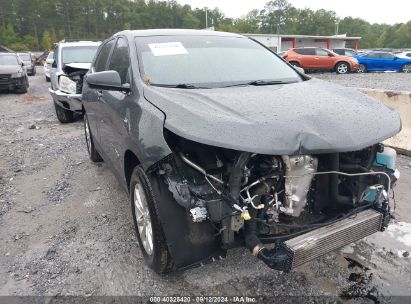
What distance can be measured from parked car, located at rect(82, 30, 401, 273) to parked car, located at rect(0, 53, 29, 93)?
482 inches

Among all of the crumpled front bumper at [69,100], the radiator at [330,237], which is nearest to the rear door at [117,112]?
the radiator at [330,237]

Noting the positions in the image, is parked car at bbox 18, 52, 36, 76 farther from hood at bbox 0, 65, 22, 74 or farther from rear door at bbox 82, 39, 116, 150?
rear door at bbox 82, 39, 116, 150

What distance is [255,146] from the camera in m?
1.96

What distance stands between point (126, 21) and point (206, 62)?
82197mm

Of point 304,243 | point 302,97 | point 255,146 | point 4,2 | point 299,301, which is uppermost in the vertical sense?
point 4,2

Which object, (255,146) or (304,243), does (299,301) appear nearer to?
(304,243)

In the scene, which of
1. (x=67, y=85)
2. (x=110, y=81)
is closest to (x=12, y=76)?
(x=67, y=85)

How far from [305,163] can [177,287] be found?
1.27 m

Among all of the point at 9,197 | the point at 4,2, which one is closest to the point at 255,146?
the point at 9,197

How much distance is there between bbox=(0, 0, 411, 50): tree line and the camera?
7206 cm

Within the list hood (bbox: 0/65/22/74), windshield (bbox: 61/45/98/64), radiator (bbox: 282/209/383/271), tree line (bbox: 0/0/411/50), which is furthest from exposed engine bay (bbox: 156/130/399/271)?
tree line (bbox: 0/0/411/50)

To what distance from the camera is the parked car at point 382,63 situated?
2111 centimetres

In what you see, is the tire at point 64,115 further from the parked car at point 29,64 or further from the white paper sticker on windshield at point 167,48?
the parked car at point 29,64

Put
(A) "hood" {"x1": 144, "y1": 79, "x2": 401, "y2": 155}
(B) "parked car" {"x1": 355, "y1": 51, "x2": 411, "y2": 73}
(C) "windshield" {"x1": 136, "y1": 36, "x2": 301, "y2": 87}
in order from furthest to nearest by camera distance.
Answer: (B) "parked car" {"x1": 355, "y1": 51, "x2": 411, "y2": 73}, (C) "windshield" {"x1": 136, "y1": 36, "x2": 301, "y2": 87}, (A) "hood" {"x1": 144, "y1": 79, "x2": 401, "y2": 155}
